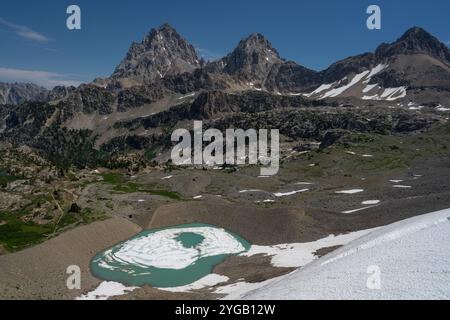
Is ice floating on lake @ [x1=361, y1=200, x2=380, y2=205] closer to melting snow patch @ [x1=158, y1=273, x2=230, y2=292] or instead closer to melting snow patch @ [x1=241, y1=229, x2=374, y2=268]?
melting snow patch @ [x1=241, y1=229, x2=374, y2=268]

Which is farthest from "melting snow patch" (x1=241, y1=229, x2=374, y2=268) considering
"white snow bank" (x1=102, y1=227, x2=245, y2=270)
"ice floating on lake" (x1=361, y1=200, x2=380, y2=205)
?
"ice floating on lake" (x1=361, y1=200, x2=380, y2=205)

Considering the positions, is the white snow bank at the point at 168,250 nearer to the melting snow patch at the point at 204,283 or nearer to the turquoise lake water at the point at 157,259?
the turquoise lake water at the point at 157,259

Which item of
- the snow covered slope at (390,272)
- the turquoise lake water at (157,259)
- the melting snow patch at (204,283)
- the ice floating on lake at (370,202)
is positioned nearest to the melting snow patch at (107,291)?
the turquoise lake water at (157,259)

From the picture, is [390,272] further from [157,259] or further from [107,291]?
[157,259]

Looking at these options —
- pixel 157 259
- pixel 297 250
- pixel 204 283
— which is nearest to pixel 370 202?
pixel 297 250

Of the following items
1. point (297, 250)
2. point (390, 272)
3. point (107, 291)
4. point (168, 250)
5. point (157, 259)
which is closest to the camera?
point (390, 272)
